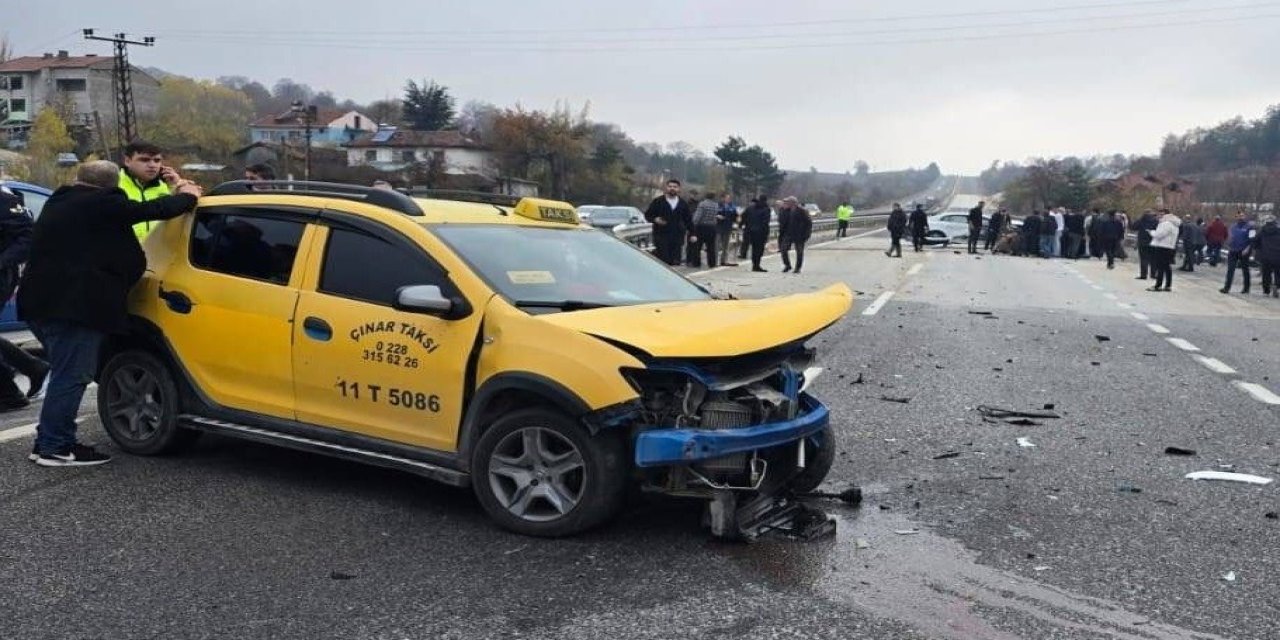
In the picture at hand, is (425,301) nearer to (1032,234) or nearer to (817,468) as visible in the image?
(817,468)

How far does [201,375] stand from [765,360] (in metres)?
3.06

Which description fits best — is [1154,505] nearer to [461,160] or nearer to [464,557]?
[464,557]

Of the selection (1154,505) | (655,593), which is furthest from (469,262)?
(1154,505)

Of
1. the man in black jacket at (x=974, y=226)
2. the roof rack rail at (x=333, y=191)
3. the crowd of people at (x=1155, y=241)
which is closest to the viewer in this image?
the roof rack rail at (x=333, y=191)

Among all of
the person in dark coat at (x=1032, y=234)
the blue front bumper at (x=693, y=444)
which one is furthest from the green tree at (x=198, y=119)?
the blue front bumper at (x=693, y=444)

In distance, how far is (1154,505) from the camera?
5734 millimetres

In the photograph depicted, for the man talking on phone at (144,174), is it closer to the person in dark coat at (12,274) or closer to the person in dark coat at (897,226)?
the person in dark coat at (12,274)

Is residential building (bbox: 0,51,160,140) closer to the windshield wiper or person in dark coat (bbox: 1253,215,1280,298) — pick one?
person in dark coat (bbox: 1253,215,1280,298)

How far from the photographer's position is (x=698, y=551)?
4828 mm

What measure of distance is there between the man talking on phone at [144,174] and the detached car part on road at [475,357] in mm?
974

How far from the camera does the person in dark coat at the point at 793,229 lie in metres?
25.7

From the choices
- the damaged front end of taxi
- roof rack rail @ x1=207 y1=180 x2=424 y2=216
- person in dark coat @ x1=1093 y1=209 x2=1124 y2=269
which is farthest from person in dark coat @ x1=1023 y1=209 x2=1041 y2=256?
the damaged front end of taxi

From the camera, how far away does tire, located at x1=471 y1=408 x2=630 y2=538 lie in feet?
15.7

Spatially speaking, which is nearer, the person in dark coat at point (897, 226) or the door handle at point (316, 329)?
the door handle at point (316, 329)
